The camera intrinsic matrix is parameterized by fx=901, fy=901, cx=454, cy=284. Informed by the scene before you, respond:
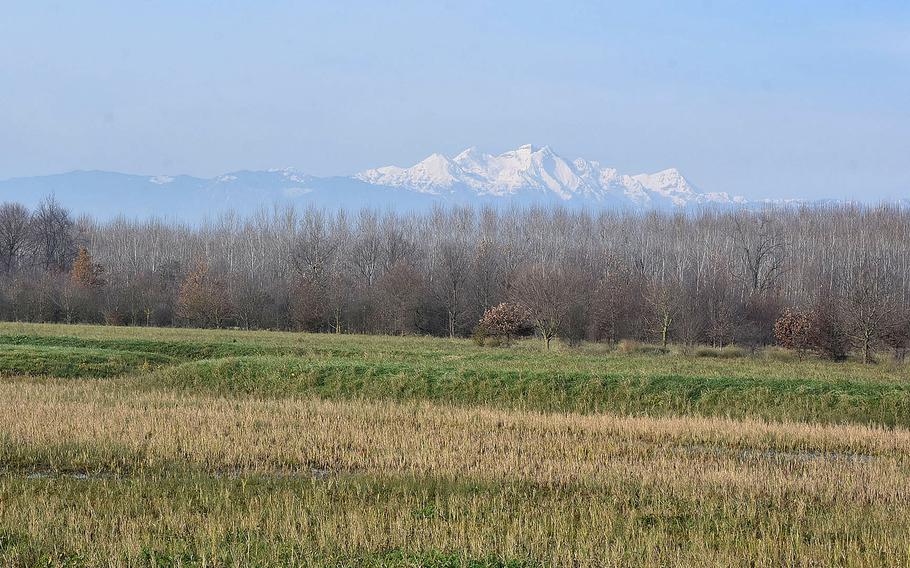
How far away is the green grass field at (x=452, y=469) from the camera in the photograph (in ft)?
34.7

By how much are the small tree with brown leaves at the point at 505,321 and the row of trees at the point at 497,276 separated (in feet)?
3.22

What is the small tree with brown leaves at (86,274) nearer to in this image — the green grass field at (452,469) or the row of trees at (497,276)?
the row of trees at (497,276)

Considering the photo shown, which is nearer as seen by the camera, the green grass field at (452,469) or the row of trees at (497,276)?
the green grass field at (452,469)

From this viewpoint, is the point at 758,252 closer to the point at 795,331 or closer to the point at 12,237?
the point at 795,331

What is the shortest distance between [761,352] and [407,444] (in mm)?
36234

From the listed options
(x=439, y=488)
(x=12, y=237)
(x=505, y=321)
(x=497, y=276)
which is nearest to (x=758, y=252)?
(x=497, y=276)

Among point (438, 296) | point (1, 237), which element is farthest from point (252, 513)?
point (1, 237)

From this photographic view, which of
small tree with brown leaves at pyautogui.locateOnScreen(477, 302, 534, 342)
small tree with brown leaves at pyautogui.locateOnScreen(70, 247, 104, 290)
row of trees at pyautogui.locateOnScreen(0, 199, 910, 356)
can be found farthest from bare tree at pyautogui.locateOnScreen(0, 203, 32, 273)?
small tree with brown leaves at pyautogui.locateOnScreen(477, 302, 534, 342)

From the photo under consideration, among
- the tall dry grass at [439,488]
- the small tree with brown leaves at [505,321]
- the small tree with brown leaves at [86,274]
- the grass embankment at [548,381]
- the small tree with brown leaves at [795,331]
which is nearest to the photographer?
the tall dry grass at [439,488]

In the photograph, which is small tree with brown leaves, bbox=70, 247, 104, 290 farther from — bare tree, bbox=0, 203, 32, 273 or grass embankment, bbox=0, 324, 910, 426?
grass embankment, bbox=0, 324, 910, 426

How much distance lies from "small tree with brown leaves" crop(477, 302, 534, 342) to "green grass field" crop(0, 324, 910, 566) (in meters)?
21.7

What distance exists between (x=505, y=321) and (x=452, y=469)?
3642 centimetres

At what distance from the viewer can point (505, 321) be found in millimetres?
51656

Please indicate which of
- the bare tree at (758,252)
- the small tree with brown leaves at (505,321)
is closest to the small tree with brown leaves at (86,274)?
the small tree with brown leaves at (505,321)
